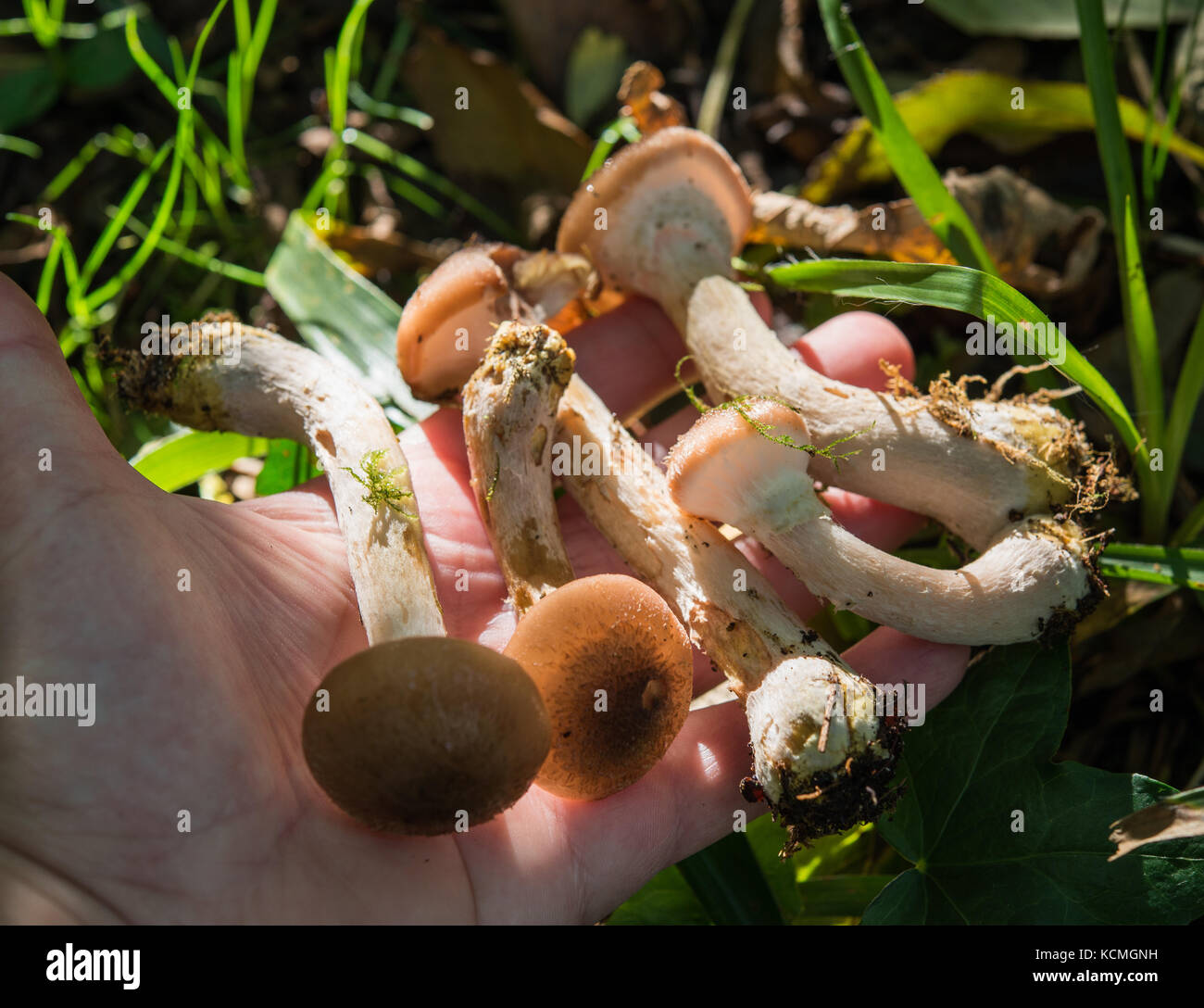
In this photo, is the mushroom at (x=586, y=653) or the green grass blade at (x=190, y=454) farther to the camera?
the green grass blade at (x=190, y=454)

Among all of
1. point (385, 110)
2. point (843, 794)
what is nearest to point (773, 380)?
point (843, 794)

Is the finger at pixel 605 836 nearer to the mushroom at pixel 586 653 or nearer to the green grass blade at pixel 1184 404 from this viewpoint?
the mushroom at pixel 586 653

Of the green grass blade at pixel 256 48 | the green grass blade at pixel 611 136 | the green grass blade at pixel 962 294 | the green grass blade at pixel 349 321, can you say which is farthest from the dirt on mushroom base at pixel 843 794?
the green grass blade at pixel 256 48

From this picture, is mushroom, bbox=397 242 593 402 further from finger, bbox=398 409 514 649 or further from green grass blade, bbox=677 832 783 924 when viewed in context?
green grass blade, bbox=677 832 783 924

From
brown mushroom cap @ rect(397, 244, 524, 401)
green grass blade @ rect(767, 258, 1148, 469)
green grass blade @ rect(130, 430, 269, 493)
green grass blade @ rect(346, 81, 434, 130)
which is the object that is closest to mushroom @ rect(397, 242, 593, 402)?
brown mushroom cap @ rect(397, 244, 524, 401)

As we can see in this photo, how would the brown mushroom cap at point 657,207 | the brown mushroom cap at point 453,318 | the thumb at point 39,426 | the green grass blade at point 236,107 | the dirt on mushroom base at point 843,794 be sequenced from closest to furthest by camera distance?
the thumb at point 39,426 → the dirt on mushroom base at point 843,794 → the brown mushroom cap at point 453,318 → the brown mushroom cap at point 657,207 → the green grass blade at point 236,107

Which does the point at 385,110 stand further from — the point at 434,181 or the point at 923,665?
the point at 923,665
